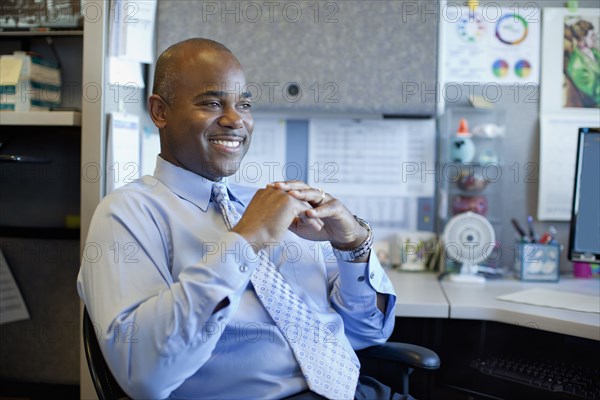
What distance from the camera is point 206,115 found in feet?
3.74

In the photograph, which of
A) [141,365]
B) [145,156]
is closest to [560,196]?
[145,156]

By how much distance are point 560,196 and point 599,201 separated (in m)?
0.27

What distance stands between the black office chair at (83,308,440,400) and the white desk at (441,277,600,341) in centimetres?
23

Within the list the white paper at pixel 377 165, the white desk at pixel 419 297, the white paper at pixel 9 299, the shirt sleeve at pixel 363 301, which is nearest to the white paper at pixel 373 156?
the white paper at pixel 377 165

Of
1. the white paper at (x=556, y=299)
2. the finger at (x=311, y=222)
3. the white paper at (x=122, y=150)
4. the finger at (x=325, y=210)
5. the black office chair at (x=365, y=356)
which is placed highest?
the white paper at (x=122, y=150)

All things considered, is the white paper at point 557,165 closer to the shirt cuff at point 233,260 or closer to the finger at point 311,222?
the finger at point 311,222

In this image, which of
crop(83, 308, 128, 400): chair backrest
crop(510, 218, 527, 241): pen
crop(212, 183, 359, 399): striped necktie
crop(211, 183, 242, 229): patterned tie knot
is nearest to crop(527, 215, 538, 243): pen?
crop(510, 218, 527, 241): pen

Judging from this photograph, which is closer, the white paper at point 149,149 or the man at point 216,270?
the man at point 216,270

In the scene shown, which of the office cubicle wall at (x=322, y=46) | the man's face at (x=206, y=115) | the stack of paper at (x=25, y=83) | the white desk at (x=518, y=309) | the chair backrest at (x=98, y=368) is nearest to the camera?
the chair backrest at (x=98, y=368)

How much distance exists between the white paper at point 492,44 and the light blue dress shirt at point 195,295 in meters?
0.84

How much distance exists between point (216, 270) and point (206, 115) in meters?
0.33

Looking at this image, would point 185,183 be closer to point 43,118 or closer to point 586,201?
point 43,118

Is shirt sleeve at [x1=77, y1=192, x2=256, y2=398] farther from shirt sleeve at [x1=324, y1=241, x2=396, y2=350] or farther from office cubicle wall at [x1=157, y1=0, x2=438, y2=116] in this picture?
office cubicle wall at [x1=157, y1=0, x2=438, y2=116]

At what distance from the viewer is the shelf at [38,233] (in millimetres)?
1695
